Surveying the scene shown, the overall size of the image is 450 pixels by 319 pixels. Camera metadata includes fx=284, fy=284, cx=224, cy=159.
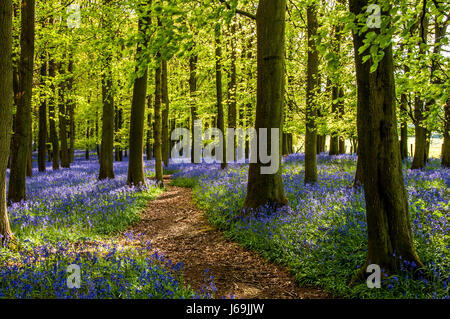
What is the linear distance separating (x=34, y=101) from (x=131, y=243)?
12364mm

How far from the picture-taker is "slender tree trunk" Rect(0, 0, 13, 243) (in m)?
5.30

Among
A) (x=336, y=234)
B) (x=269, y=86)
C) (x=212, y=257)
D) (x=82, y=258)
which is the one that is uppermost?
(x=269, y=86)

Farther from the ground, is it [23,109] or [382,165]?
[23,109]

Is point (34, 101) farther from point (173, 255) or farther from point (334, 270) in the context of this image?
point (334, 270)

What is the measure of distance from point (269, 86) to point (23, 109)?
25.7 ft

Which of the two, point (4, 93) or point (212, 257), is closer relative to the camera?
point (4, 93)

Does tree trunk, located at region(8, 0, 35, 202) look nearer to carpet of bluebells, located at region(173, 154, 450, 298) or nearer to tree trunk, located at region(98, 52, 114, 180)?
tree trunk, located at region(98, 52, 114, 180)

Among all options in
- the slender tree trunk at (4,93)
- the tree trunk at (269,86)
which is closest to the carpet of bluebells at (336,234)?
the tree trunk at (269,86)

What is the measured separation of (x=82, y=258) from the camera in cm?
483

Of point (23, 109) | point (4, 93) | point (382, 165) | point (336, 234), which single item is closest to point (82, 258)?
point (4, 93)

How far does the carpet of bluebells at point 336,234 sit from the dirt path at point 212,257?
272 mm

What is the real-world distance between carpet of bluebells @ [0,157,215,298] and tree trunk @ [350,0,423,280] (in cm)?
250

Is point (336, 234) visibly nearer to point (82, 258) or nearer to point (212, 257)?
point (212, 257)
